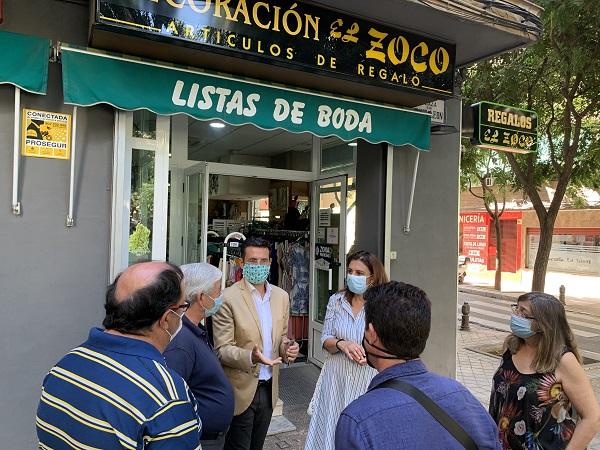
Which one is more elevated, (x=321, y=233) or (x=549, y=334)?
(x=321, y=233)

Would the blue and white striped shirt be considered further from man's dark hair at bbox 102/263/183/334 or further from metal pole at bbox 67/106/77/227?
metal pole at bbox 67/106/77/227

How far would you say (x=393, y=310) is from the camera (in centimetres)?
146

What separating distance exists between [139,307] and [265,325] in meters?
1.52

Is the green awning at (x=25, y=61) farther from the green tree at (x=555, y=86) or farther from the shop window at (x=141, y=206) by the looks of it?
the green tree at (x=555, y=86)

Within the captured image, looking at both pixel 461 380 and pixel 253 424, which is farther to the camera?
pixel 461 380

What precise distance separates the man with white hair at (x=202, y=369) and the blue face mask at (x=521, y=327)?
60.8 inches

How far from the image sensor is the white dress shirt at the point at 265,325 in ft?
9.32

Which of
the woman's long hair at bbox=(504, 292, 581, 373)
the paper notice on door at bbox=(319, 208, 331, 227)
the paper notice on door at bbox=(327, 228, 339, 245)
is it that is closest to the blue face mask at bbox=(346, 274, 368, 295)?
the woman's long hair at bbox=(504, 292, 581, 373)

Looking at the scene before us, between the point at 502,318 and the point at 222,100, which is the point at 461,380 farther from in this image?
the point at 502,318

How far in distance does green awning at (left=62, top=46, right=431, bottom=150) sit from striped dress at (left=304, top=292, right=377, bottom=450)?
1.64 metres

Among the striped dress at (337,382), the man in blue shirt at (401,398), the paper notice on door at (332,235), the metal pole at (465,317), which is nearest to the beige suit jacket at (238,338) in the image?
the striped dress at (337,382)

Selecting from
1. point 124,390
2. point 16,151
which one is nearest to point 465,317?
point 16,151

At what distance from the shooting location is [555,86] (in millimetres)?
8320

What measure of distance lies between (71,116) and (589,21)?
20.4ft
